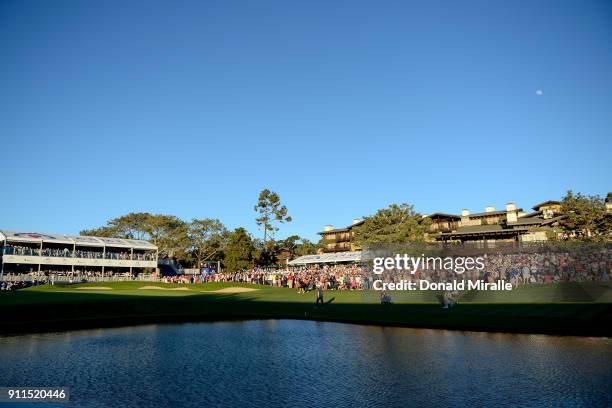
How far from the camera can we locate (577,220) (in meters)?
53.7

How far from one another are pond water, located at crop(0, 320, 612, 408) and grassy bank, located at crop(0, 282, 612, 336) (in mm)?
2333

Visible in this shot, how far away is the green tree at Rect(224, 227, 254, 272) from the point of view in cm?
7850

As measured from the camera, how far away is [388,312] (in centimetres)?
2658

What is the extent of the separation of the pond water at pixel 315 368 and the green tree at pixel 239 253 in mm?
59250

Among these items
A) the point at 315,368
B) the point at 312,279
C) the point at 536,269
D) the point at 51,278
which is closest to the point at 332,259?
the point at 312,279

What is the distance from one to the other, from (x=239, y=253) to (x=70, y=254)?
27707mm

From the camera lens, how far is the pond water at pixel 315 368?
976 cm

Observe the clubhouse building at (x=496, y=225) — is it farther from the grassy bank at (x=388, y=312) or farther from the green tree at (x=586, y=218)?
the grassy bank at (x=388, y=312)

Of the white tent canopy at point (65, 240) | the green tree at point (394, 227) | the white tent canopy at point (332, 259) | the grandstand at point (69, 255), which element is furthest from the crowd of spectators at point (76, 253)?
the green tree at point (394, 227)

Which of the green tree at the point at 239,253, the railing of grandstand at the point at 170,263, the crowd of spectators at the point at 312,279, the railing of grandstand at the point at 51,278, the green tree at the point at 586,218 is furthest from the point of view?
the railing of grandstand at the point at 170,263

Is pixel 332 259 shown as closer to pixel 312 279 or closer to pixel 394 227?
pixel 394 227

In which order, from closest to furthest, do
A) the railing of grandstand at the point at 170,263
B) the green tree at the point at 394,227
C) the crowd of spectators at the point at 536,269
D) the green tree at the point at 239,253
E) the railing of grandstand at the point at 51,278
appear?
the crowd of spectators at the point at 536,269 → the railing of grandstand at the point at 51,278 → the green tree at the point at 394,227 → the green tree at the point at 239,253 → the railing of grandstand at the point at 170,263

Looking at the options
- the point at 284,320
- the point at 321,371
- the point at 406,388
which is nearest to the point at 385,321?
the point at 284,320

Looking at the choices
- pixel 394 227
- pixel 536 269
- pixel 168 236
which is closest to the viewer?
pixel 536 269
